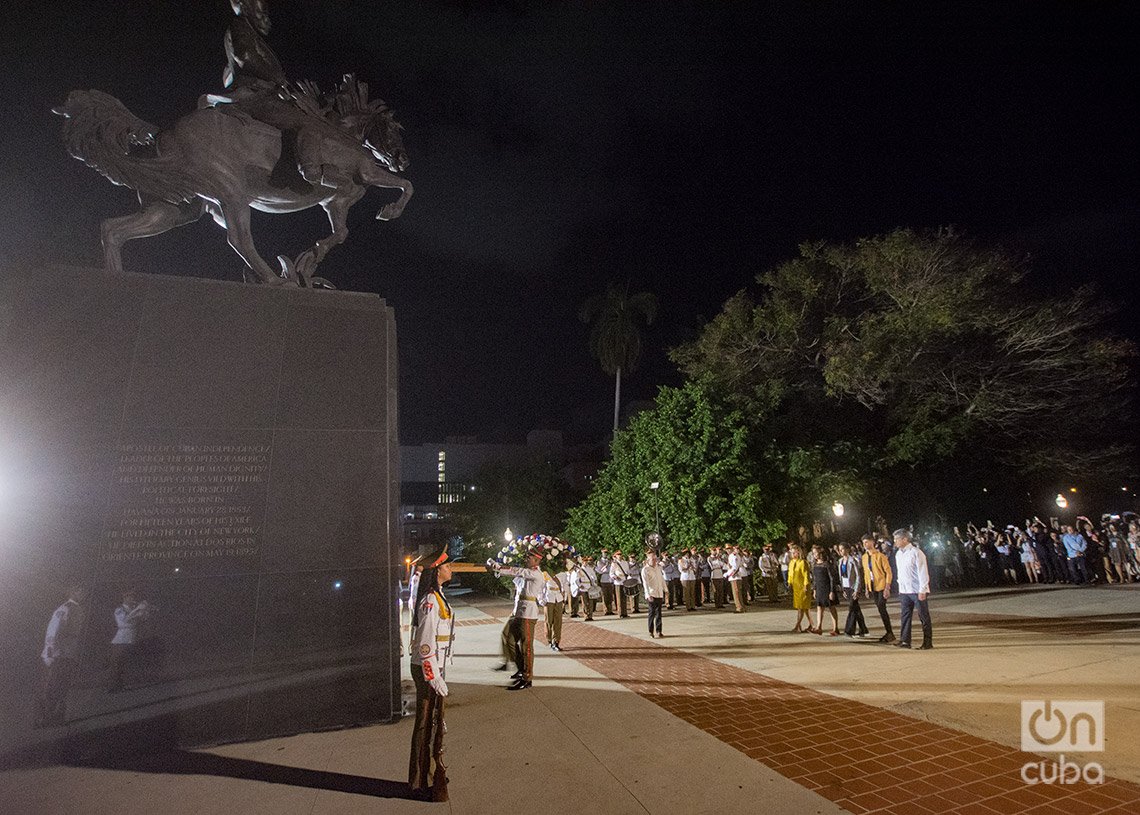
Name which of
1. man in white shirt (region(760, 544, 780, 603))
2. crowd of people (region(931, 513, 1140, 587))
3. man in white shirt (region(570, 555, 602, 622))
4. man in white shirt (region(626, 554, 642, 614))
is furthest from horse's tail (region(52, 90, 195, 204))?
crowd of people (region(931, 513, 1140, 587))

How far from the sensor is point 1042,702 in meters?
5.82

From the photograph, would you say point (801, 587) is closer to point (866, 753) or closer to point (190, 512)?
point (866, 753)

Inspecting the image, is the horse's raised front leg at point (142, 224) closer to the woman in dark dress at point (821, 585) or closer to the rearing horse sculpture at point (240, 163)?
the rearing horse sculpture at point (240, 163)

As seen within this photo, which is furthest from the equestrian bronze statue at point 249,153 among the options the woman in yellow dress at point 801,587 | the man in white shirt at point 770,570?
the man in white shirt at point 770,570

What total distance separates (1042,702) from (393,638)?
254 inches

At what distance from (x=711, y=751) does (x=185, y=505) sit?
549cm

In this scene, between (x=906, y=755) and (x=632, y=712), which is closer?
(x=906, y=755)

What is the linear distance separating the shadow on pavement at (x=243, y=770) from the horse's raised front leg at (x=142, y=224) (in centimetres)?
476

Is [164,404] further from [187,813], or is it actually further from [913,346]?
[913,346]

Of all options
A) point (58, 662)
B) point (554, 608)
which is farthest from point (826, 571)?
point (58, 662)

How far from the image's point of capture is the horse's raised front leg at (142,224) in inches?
266

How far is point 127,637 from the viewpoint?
5.53 m

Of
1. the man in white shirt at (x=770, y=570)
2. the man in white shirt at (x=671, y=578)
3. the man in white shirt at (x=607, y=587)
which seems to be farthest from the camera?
the man in white shirt at (x=671, y=578)

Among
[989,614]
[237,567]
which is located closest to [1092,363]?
[989,614]
